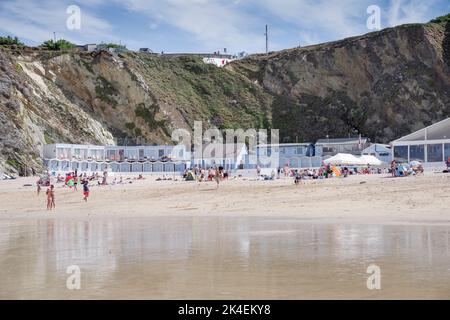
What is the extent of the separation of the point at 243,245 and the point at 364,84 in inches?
2836

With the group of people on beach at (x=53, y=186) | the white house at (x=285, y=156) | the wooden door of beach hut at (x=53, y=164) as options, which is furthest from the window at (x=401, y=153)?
the wooden door of beach hut at (x=53, y=164)

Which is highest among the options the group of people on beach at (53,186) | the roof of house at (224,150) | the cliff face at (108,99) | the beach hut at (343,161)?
the cliff face at (108,99)

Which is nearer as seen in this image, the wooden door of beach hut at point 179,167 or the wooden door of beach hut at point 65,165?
the wooden door of beach hut at point 65,165

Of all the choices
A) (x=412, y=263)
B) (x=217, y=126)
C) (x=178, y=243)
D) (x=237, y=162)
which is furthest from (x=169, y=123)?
(x=412, y=263)

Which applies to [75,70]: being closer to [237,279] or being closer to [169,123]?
[169,123]

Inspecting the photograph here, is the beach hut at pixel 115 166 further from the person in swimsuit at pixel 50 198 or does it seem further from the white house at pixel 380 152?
the person in swimsuit at pixel 50 198

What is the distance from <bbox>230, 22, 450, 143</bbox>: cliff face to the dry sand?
43.9m

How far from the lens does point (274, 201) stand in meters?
27.0

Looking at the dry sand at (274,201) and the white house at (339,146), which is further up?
the white house at (339,146)

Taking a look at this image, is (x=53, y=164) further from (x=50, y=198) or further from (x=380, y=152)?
(x=380, y=152)

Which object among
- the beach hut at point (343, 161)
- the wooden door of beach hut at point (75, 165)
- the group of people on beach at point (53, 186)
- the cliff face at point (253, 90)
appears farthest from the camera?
the cliff face at point (253, 90)

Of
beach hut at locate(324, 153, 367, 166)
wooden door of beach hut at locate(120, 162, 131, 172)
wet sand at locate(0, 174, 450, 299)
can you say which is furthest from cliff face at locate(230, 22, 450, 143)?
wet sand at locate(0, 174, 450, 299)

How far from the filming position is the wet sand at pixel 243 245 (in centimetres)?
854

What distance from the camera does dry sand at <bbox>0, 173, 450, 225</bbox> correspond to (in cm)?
2122
